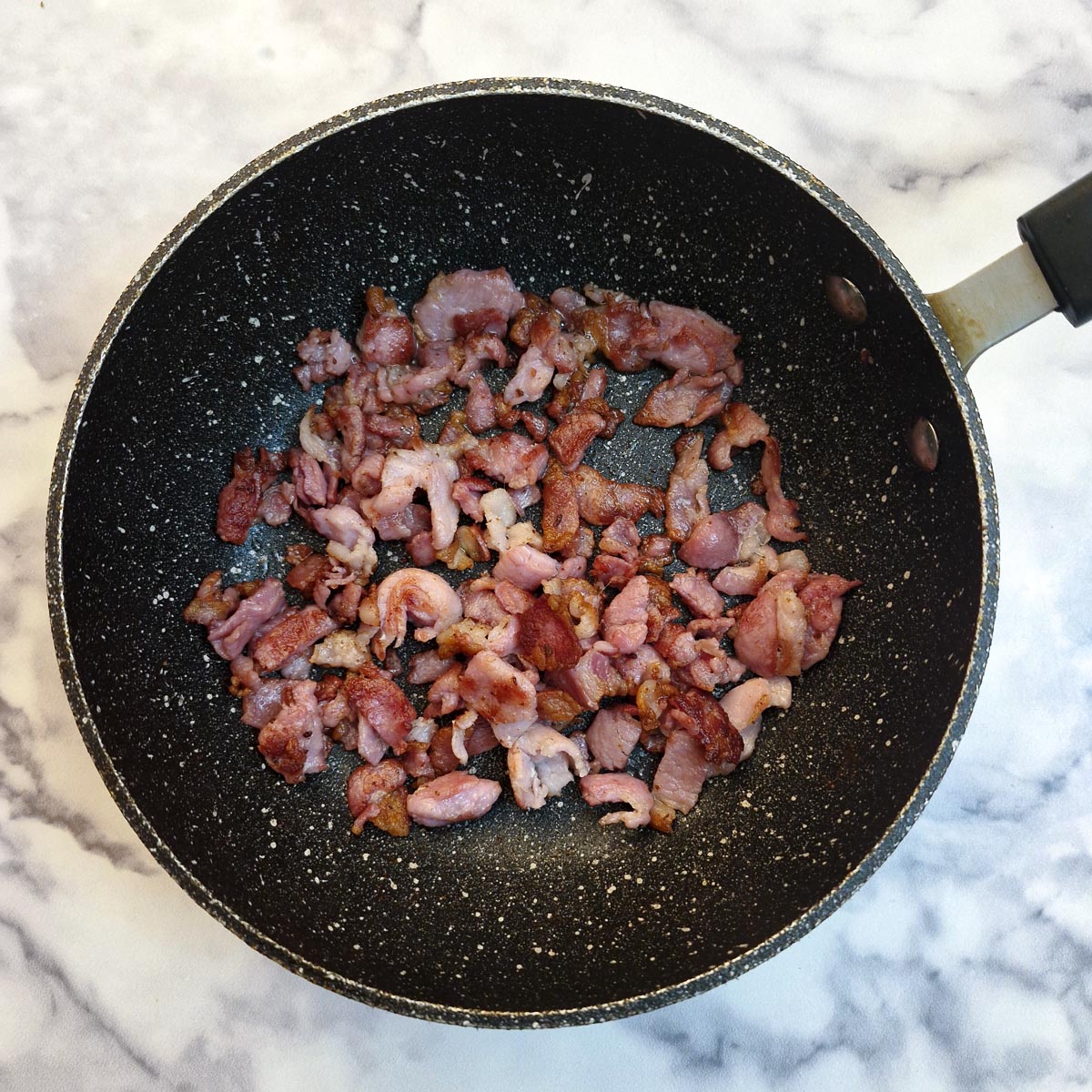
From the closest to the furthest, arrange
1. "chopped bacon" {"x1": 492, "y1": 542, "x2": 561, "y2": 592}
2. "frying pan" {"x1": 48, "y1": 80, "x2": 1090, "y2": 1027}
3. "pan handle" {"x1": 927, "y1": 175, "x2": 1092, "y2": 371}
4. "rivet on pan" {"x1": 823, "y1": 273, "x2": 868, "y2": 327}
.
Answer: "pan handle" {"x1": 927, "y1": 175, "x2": 1092, "y2": 371}, "frying pan" {"x1": 48, "y1": 80, "x2": 1090, "y2": 1027}, "rivet on pan" {"x1": 823, "y1": 273, "x2": 868, "y2": 327}, "chopped bacon" {"x1": 492, "y1": 542, "x2": 561, "y2": 592}

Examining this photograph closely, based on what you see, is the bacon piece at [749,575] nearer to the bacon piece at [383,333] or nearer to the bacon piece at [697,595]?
the bacon piece at [697,595]

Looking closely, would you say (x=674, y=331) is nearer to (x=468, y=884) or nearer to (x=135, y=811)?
(x=468, y=884)

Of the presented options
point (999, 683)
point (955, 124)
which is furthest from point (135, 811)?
point (955, 124)

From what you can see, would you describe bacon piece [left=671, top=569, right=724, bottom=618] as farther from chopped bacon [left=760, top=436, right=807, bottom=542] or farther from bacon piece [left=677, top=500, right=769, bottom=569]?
chopped bacon [left=760, top=436, right=807, bottom=542]

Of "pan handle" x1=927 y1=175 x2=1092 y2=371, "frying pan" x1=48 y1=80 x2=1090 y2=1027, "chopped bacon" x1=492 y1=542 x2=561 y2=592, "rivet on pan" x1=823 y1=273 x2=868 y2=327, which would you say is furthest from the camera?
"chopped bacon" x1=492 y1=542 x2=561 y2=592

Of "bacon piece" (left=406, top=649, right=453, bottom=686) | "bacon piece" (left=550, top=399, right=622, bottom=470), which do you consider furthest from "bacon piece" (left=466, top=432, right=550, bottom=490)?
"bacon piece" (left=406, top=649, right=453, bottom=686)
